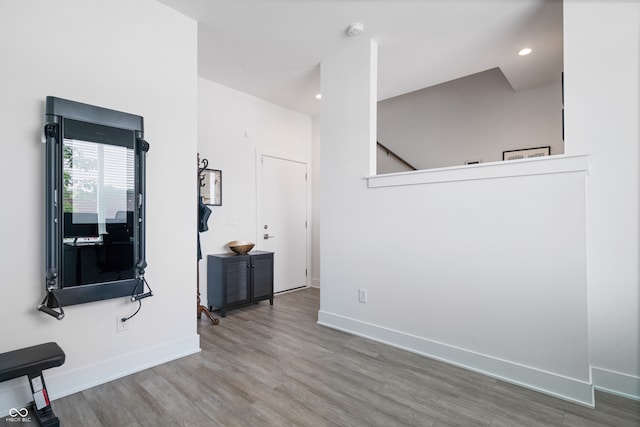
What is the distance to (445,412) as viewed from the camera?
1889 mm

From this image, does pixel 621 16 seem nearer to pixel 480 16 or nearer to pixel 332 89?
pixel 480 16

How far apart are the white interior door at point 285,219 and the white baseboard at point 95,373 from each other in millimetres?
2126

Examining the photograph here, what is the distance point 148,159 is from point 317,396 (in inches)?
84.9

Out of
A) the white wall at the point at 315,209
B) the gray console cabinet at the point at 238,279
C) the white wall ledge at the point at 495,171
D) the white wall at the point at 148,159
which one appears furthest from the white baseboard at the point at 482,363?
the white wall at the point at 315,209

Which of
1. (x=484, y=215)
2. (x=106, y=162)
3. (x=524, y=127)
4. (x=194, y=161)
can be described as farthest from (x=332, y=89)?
(x=524, y=127)

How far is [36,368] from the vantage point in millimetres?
1672

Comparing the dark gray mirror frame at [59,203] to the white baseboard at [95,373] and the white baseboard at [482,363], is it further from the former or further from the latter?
the white baseboard at [482,363]

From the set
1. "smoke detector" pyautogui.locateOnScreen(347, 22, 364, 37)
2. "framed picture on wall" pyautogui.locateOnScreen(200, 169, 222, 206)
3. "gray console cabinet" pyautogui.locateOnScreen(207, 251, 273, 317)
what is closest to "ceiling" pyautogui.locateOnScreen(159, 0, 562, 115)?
"smoke detector" pyautogui.locateOnScreen(347, 22, 364, 37)

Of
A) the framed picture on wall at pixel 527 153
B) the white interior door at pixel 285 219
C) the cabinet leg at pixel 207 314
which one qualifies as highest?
the framed picture on wall at pixel 527 153

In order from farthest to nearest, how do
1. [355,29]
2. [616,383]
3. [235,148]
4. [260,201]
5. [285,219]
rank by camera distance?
[285,219] → [260,201] → [235,148] → [355,29] → [616,383]

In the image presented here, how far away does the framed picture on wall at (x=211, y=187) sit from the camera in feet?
12.9

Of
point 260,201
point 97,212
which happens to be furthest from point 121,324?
point 260,201

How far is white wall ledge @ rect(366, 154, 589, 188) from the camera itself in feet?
6.71

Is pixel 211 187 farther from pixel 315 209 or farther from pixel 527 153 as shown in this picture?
pixel 527 153
